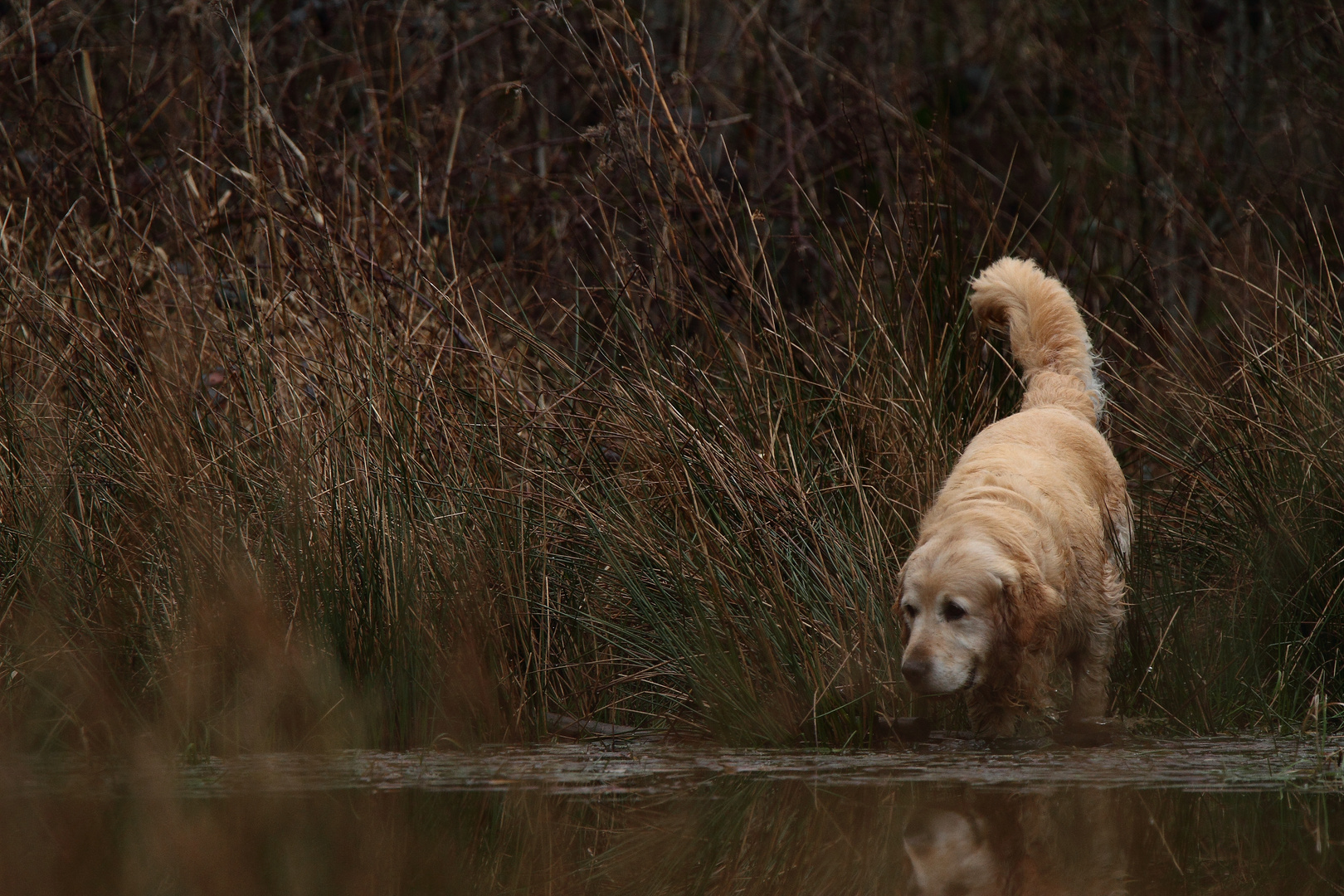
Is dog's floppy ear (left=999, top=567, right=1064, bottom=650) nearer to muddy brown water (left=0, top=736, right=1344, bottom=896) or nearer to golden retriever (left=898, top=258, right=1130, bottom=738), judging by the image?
golden retriever (left=898, top=258, right=1130, bottom=738)

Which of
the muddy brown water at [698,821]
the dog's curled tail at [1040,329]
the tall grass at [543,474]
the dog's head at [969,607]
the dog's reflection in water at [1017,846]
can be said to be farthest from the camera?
the dog's curled tail at [1040,329]

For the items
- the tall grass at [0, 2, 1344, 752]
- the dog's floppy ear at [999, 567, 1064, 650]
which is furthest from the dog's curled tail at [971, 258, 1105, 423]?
the dog's floppy ear at [999, 567, 1064, 650]

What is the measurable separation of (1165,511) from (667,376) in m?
1.76

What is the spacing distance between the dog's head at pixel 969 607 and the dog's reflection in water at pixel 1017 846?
523 mm

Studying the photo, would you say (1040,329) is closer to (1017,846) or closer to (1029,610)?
(1029,610)

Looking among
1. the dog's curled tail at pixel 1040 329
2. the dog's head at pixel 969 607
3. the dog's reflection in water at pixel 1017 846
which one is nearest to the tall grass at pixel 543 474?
the dog's curled tail at pixel 1040 329

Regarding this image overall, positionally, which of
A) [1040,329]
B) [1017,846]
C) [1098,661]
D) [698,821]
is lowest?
[1098,661]

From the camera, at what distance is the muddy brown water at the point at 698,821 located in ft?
8.99

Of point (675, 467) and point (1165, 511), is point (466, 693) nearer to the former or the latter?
point (675, 467)

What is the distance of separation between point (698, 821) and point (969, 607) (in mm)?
1017

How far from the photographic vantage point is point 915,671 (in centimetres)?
363

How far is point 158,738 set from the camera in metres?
3.83

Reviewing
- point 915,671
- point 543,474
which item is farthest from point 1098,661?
point 543,474

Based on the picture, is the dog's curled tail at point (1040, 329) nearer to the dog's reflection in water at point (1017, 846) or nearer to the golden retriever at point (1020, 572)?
the golden retriever at point (1020, 572)
